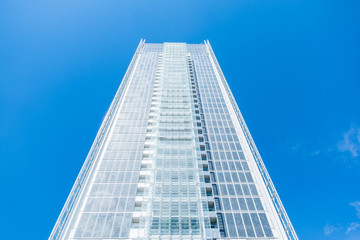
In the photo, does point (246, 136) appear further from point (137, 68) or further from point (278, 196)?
point (137, 68)

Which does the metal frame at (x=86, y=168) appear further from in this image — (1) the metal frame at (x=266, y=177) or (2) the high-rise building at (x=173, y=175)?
(1) the metal frame at (x=266, y=177)

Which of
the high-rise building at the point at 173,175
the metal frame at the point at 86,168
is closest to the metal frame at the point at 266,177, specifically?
the high-rise building at the point at 173,175

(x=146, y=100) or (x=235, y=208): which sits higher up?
(x=146, y=100)

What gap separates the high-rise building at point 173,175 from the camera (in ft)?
99.6

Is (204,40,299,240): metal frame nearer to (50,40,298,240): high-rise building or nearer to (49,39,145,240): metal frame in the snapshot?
(50,40,298,240): high-rise building

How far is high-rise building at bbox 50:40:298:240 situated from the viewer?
3036 cm

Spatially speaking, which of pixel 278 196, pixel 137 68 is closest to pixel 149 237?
pixel 278 196

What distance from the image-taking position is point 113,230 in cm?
2997

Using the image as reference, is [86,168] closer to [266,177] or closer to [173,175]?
[173,175]

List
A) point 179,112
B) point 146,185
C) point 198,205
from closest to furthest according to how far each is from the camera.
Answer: point 198,205 → point 146,185 → point 179,112

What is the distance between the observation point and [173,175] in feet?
121

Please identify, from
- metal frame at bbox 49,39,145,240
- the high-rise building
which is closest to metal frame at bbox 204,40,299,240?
the high-rise building

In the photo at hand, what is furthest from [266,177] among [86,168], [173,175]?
[86,168]

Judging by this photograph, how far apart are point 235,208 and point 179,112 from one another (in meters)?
24.4
